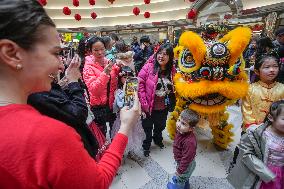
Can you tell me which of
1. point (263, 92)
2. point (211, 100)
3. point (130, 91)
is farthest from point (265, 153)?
point (130, 91)

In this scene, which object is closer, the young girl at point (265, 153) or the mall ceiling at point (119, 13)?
the young girl at point (265, 153)

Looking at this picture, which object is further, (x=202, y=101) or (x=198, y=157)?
(x=198, y=157)

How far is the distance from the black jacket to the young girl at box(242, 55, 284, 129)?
168 cm

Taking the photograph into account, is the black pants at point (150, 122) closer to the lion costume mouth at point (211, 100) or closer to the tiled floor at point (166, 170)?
the tiled floor at point (166, 170)

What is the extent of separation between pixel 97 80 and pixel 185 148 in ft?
3.37

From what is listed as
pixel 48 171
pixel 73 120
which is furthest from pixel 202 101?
pixel 48 171

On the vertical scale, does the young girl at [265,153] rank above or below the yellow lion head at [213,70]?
below

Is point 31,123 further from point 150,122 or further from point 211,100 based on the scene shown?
point 150,122

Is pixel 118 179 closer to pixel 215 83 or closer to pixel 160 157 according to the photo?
pixel 160 157

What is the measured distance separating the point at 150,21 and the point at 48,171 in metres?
14.7

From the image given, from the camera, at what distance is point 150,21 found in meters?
14.5

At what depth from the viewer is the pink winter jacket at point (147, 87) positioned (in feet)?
9.34

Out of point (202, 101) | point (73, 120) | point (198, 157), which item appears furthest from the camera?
point (198, 157)

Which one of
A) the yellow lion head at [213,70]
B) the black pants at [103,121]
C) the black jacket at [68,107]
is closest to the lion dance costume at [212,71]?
the yellow lion head at [213,70]
